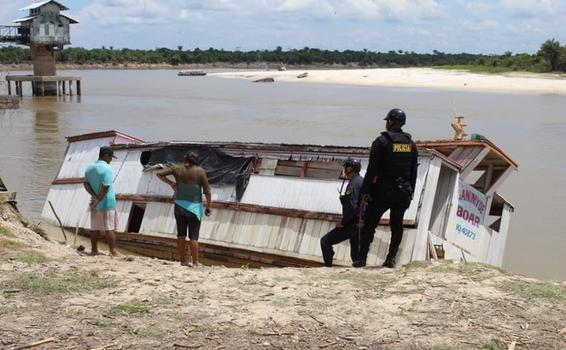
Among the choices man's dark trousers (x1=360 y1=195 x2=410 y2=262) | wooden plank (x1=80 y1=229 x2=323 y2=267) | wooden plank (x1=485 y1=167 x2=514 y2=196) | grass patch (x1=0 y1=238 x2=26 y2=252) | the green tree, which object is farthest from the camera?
the green tree

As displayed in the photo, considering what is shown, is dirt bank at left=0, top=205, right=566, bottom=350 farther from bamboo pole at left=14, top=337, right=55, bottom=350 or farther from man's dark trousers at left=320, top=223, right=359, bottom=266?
man's dark trousers at left=320, top=223, right=359, bottom=266

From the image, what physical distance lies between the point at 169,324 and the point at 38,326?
1.12 metres

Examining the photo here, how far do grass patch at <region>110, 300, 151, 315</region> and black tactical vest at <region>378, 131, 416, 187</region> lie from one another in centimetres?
322

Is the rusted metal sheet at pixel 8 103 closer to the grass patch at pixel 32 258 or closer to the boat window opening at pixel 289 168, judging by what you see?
the boat window opening at pixel 289 168

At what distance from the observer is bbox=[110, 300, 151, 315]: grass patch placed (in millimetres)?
6176

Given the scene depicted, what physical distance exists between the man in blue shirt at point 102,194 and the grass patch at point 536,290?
537 centimetres

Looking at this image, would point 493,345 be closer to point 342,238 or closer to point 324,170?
point 342,238

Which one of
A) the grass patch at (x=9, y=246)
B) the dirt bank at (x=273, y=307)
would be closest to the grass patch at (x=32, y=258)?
the dirt bank at (x=273, y=307)

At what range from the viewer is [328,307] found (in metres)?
6.44

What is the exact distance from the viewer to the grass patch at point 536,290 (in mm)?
6730

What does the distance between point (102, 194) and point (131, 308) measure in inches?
136

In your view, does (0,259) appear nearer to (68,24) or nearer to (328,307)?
(328,307)

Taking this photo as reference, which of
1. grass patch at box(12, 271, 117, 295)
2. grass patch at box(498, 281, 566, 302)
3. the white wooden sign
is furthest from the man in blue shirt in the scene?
the white wooden sign

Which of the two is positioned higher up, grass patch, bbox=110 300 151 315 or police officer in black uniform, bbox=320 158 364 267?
police officer in black uniform, bbox=320 158 364 267
